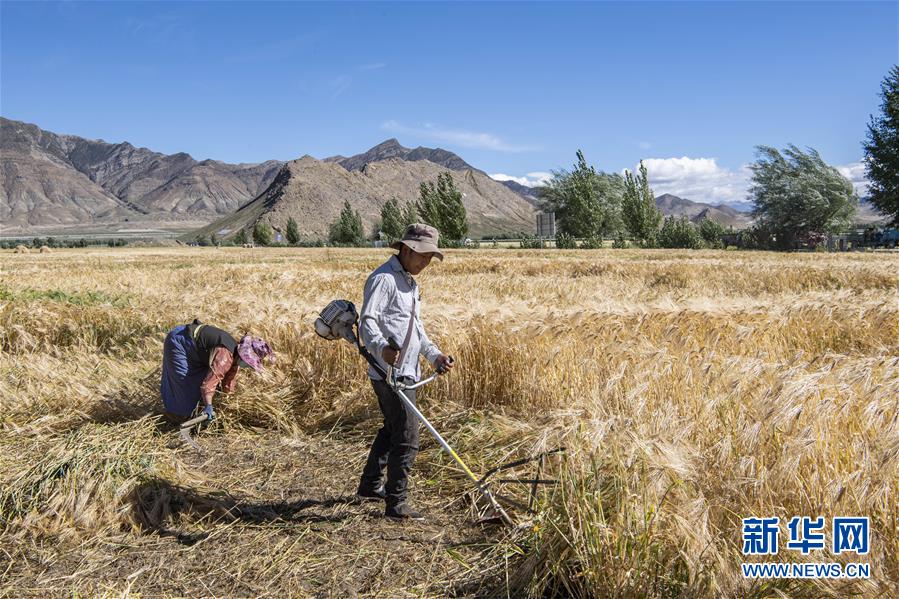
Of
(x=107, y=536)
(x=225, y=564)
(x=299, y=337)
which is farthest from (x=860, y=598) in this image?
(x=299, y=337)

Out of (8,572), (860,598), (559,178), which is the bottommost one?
(8,572)

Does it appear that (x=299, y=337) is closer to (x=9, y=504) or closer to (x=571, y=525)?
(x=9, y=504)

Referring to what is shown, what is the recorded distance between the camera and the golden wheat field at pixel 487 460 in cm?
297

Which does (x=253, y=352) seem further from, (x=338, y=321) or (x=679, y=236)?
(x=679, y=236)

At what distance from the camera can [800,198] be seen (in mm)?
64188

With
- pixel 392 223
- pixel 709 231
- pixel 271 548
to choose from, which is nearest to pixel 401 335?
pixel 271 548

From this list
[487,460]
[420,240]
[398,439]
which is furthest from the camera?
[487,460]

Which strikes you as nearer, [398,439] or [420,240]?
[420,240]

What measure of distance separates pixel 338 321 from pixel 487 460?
1.70m

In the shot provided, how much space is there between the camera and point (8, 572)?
3.75 meters

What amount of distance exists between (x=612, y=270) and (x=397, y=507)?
19128 millimetres

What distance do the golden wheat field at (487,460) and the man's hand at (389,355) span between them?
1.10m

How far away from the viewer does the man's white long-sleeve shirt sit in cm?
414

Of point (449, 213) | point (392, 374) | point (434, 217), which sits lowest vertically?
point (392, 374)
